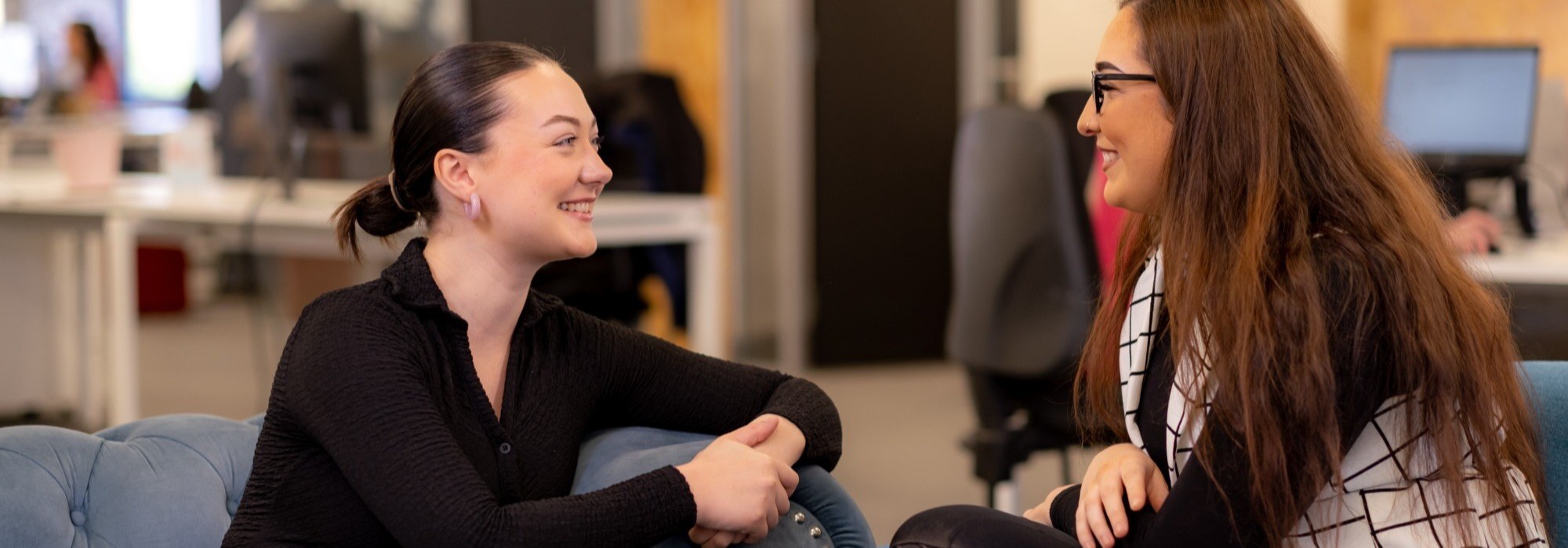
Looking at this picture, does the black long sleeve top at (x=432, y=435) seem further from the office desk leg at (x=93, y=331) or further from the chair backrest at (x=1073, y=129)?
the office desk leg at (x=93, y=331)

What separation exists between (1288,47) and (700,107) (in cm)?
422

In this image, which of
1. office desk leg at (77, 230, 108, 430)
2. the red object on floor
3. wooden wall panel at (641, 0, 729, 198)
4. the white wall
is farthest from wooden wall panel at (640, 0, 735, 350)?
the red object on floor

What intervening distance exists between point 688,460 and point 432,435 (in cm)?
30

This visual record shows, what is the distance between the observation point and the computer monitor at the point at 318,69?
3.96 meters

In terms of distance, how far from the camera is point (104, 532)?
1469mm

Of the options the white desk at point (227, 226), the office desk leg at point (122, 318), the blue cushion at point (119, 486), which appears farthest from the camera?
the office desk leg at point (122, 318)

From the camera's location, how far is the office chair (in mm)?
2635

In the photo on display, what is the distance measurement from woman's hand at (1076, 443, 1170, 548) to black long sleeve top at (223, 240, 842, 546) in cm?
31

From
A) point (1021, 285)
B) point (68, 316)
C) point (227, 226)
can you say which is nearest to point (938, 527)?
point (1021, 285)

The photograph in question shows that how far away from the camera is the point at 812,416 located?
1.57 m

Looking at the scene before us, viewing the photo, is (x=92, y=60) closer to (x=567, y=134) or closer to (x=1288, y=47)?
(x=567, y=134)

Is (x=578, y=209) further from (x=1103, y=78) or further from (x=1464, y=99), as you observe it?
(x=1464, y=99)

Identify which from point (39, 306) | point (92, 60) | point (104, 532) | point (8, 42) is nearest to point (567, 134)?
point (104, 532)

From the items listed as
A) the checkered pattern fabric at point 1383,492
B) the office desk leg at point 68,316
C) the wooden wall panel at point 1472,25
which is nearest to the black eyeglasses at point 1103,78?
the checkered pattern fabric at point 1383,492
